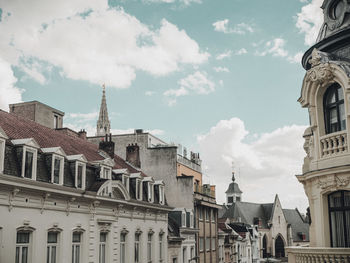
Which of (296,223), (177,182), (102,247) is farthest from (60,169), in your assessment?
(296,223)

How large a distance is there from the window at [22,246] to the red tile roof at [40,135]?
14.1 ft

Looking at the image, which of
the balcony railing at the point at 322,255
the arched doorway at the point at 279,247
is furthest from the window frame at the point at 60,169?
the arched doorway at the point at 279,247

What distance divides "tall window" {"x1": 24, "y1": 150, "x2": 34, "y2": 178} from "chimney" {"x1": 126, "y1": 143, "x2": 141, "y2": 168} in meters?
17.7

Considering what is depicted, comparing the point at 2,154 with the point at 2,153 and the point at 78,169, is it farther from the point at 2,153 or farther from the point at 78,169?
the point at 78,169

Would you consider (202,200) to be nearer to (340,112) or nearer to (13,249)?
(13,249)

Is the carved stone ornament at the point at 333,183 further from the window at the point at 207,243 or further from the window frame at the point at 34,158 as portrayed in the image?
the window at the point at 207,243

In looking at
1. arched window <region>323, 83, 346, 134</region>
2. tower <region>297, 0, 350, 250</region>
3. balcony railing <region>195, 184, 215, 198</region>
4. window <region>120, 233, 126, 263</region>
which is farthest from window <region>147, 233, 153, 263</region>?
arched window <region>323, 83, 346, 134</region>

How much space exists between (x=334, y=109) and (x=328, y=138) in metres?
1.10

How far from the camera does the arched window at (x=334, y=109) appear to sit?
15.5 metres

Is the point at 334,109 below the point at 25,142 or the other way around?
the other way around

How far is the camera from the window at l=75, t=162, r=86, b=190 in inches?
914

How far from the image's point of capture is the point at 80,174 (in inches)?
936

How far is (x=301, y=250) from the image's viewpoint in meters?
15.2

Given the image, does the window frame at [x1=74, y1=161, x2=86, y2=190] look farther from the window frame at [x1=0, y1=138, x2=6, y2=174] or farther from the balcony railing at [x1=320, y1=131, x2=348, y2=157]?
the balcony railing at [x1=320, y1=131, x2=348, y2=157]
